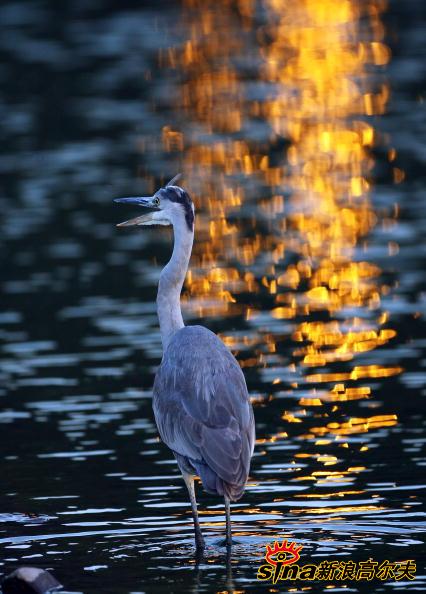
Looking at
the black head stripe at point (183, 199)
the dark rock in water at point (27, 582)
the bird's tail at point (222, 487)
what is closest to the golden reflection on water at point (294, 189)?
the bird's tail at point (222, 487)

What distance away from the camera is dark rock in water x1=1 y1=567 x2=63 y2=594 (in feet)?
35.6

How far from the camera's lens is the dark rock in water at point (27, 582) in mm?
10836

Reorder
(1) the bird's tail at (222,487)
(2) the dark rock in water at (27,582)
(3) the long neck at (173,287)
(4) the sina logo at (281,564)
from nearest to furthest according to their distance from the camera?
(2) the dark rock in water at (27,582) < (4) the sina logo at (281,564) < (1) the bird's tail at (222,487) < (3) the long neck at (173,287)

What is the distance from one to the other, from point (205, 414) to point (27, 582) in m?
2.14

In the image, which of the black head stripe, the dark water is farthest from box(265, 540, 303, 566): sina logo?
the black head stripe

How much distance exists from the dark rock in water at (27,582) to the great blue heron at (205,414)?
4.67ft

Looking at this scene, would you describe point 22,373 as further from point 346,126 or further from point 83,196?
point 346,126

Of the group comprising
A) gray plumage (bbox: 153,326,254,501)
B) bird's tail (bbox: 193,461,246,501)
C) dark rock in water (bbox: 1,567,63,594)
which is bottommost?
dark rock in water (bbox: 1,567,63,594)

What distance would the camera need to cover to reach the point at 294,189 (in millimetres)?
27266

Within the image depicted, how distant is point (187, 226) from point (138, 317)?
→ 6.14m

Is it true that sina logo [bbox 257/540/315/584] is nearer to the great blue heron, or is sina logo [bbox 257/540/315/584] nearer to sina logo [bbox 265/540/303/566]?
A: sina logo [bbox 265/540/303/566]

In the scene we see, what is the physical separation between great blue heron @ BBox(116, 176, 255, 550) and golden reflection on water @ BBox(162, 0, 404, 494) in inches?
71.5

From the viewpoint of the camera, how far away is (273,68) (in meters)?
40.5

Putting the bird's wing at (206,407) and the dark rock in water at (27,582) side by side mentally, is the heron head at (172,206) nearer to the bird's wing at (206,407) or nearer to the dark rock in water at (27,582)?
the bird's wing at (206,407)
